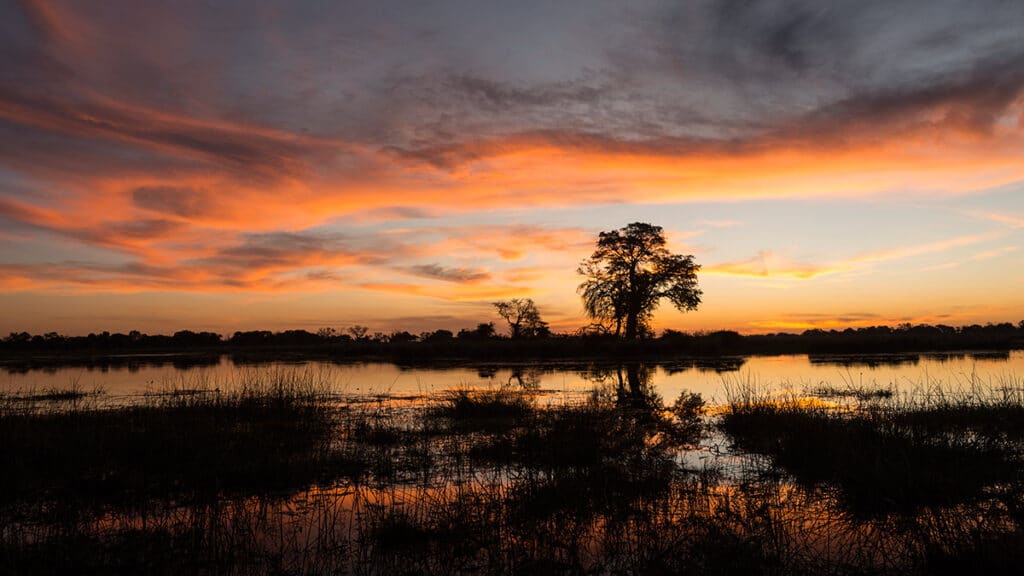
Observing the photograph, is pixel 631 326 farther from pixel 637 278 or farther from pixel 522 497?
pixel 522 497

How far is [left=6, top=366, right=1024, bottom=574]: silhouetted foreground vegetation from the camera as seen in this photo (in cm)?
615

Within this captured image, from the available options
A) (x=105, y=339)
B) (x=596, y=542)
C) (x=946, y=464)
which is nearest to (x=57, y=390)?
(x=596, y=542)

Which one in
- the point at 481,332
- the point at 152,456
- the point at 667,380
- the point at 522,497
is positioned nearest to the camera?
the point at 522,497

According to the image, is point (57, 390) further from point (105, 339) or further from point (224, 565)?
point (105, 339)

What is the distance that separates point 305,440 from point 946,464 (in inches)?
454

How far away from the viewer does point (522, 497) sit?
319 inches

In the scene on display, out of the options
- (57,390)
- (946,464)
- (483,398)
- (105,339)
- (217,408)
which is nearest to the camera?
(946,464)

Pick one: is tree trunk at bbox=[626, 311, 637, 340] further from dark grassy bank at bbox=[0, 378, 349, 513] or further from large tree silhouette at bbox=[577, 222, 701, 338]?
dark grassy bank at bbox=[0, 378, 349, 513]

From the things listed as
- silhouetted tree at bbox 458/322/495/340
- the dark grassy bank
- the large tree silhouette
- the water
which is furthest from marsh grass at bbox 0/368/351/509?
silhouetted tree at bbox 458/322/495/340

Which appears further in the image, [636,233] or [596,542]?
[636,233]

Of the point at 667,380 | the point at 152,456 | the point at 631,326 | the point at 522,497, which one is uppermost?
the point at 631,326

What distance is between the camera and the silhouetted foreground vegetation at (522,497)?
6152mm

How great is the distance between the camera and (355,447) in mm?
12227

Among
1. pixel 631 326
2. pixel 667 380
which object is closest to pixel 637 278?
pixel 631 326
